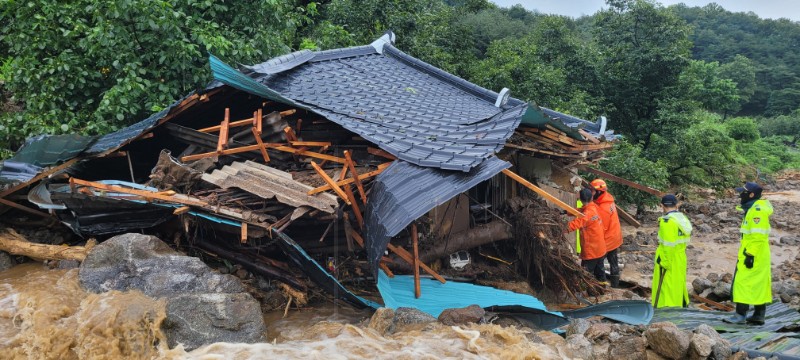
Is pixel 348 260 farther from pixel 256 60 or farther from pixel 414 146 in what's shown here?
pixel 256 60

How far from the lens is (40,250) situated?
634 cm

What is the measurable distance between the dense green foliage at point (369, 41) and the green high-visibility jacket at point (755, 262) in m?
8.15

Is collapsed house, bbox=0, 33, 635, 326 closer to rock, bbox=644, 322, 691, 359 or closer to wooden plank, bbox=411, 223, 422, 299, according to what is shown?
wooden plank, bbox=411, 223, 422, 299

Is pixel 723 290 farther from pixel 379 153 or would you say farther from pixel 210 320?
pixel 210 320

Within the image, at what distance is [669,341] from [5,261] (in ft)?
23.4

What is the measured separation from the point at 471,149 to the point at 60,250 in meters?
4.75

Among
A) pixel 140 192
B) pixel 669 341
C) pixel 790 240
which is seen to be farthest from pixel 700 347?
pixel 790 240

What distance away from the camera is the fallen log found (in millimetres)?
6164

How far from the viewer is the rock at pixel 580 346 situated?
4969 millimetres

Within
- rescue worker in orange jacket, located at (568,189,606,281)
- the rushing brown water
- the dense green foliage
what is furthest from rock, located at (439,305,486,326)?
the dense green foliage

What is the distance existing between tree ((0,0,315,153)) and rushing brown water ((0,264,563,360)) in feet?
14.1

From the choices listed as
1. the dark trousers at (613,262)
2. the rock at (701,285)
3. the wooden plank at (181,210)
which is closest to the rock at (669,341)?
the dark trousers at (613,262)

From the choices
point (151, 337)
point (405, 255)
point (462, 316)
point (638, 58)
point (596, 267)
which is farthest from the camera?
point (638, 58)

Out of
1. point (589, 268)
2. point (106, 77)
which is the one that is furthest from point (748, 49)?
point (106, 77)
